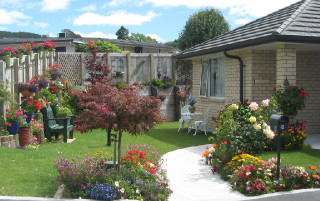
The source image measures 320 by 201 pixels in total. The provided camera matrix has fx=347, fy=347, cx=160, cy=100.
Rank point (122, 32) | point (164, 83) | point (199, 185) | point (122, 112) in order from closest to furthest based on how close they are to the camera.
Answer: point (122, 112) < point (199, 185) < point (164, 83) < point (122, 32)

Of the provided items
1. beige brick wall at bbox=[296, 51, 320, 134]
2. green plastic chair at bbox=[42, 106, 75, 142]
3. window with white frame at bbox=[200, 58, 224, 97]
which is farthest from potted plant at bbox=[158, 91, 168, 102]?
beige brick wall at bbox=[296, 51, 320, 134]

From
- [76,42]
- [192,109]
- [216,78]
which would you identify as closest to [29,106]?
[192,109]

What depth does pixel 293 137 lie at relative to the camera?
25.4 feet

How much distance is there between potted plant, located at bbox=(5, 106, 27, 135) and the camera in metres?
8.29

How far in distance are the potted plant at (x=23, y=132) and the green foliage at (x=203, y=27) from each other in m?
24.8

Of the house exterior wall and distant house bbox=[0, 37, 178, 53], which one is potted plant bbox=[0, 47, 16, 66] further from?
distant house bbox=[0, 37, 178, 53]

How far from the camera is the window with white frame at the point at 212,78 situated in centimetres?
1187

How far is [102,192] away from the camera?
4.94 metres

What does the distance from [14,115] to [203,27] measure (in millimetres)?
25340

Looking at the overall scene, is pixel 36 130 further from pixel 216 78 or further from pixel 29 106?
pixel 216 78

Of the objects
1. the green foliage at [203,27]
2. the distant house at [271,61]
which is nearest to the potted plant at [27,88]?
the distant house at [271,61]

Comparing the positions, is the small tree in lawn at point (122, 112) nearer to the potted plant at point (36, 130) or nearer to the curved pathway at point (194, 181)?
the curved pathway at point (194, 181)

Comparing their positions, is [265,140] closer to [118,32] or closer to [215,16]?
[215,16]

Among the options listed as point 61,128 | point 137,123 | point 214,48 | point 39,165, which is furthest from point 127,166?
point 214,48
